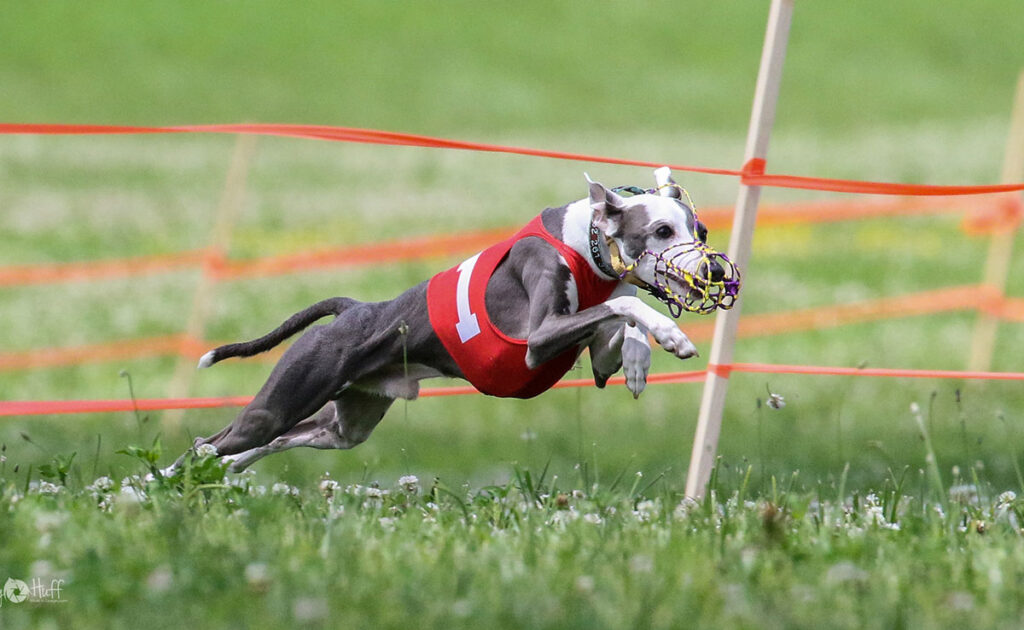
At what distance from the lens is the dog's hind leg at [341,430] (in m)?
5.10

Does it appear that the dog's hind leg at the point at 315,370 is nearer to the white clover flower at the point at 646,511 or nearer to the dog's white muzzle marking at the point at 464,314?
the dog's white muzzle marking at the point at 464,314

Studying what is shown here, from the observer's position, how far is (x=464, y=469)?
800cm

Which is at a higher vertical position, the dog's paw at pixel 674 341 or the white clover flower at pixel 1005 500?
the dog's paw at pixel 674 341

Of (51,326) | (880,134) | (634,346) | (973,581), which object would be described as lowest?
(51,326)

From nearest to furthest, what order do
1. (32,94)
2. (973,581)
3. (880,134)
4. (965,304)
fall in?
1. (973,581)
2. (965,304)
3. (880,134)
4. (32,94)

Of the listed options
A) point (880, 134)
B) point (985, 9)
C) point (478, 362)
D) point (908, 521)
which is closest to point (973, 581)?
point (908, 521)

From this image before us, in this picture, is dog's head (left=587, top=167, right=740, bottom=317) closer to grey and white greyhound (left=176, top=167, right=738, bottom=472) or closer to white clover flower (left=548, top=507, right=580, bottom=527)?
grey and white greyhound (left=176, top=167, right=738, bottom=472)

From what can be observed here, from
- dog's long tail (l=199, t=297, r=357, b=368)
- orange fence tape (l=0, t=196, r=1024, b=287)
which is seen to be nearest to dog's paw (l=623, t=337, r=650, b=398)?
dog's long tail (l=199, t=297, r=357, b=368)

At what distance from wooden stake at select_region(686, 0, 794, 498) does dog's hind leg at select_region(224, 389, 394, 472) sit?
1.10 meters

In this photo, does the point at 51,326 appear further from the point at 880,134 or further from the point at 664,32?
the point at 664,32

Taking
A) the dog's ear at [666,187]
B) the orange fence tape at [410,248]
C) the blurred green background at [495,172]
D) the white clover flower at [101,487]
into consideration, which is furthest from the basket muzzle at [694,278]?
the orange fence tape at [410,248]

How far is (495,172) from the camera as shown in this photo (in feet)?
72.9

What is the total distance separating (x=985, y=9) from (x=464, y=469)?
33.2 m

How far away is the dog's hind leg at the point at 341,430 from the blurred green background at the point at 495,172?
30cm
